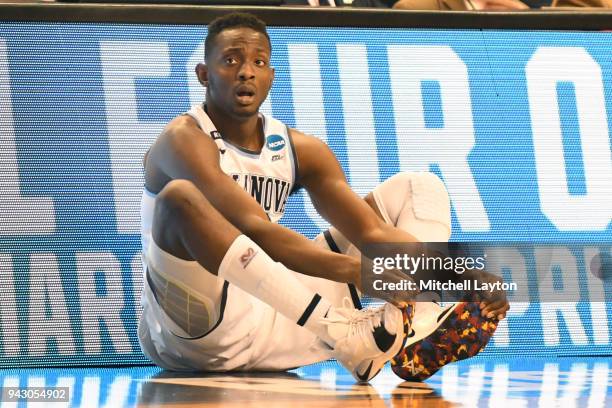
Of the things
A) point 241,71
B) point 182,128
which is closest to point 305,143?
point 241,71

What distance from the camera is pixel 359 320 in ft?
10.7

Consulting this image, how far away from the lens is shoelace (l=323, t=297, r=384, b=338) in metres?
3.20

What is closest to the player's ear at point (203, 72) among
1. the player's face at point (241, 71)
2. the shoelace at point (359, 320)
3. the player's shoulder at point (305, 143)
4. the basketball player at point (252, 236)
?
the basketball player at point (252, 236)

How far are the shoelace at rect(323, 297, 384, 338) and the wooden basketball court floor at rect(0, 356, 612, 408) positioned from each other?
18cm

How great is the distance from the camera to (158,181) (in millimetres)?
3811

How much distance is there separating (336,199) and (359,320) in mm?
755

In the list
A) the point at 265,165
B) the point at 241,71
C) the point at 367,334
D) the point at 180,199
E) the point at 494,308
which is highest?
the point at 241,71

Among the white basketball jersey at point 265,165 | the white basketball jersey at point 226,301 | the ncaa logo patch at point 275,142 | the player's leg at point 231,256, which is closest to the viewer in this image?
the player's leg at point 231,256

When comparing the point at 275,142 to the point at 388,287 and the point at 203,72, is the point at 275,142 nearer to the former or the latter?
the point at 203,72

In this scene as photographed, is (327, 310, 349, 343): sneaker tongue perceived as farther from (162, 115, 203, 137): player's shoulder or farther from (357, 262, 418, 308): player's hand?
(162, 115, 203, 137): player's shoulder

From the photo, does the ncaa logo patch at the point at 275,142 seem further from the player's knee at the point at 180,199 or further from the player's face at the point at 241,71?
the player's knee at the point at 180,199

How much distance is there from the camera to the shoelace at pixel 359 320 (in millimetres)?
3203

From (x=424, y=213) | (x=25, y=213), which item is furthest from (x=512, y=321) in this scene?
(x=25, y=213)

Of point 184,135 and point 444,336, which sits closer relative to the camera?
point 444,336
